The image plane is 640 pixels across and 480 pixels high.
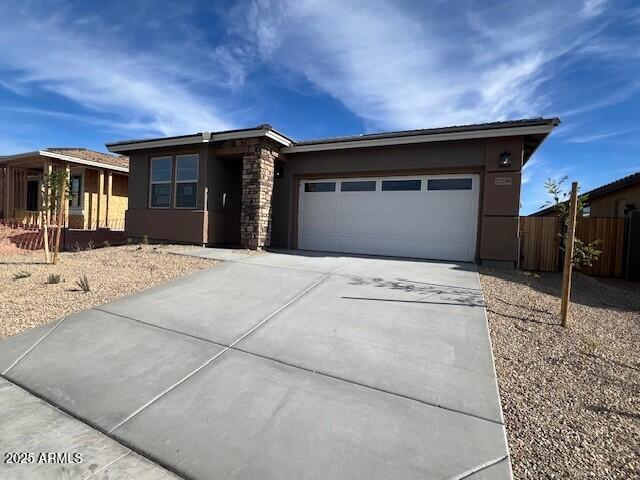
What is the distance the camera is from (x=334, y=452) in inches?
83.9

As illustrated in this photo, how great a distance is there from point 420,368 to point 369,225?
6.86 m

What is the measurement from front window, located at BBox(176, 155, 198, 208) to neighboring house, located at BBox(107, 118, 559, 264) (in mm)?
34

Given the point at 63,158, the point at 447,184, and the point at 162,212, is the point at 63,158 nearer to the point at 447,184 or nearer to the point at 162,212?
the point at 162,212

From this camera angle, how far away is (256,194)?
9734 mm

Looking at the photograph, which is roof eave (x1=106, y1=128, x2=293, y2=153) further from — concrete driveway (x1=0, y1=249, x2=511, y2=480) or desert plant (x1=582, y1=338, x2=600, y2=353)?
desert plant (x1=582, y1=338, x2=600, y2=353)

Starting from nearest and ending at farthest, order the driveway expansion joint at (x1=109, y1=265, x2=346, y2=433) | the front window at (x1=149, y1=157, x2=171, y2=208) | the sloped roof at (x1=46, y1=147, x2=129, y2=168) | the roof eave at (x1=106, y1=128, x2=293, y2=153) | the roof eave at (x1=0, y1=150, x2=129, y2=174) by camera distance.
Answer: the driveway expansion joint at (x1=109, y1=265, x2=346, y2=433) → the roof eave at (x1=106, y1=128, x2=293, y2=153) → the front window at (x1=149, y1=157, x2=171, y2=208) → the roof eave at (x1=0, y1=150, x2=129, y2=174) → the sloped roof at (x1=46, y1=147, x2=129, y2=168)

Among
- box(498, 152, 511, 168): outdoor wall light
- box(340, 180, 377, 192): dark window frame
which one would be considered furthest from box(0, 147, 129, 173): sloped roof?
box(498, 152, 511, 168): outdoor wall light

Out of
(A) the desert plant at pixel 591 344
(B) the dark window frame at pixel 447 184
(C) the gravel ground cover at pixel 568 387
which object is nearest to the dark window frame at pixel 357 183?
(B) the dark window frame at pixel 447 184

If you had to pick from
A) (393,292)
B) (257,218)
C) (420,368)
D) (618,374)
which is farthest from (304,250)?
(618,374)

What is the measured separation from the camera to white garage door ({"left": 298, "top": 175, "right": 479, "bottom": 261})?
878 cm

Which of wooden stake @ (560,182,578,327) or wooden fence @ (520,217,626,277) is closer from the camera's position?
wooden stake @ (560,182,578,327)

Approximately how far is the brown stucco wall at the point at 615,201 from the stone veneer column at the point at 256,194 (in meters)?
13.0

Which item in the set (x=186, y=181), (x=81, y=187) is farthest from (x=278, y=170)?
(x=81, y=187)

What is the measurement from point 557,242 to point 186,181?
11.1m
